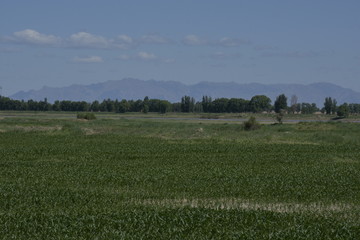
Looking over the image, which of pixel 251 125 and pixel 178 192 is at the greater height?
pixel 251 125

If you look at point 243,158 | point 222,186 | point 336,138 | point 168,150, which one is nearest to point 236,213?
point 222,186

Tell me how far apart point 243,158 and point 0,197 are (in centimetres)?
2008

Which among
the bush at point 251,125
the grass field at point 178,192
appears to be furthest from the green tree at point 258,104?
the grass field at point 178,192

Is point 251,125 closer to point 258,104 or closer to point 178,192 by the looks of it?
point 178,192

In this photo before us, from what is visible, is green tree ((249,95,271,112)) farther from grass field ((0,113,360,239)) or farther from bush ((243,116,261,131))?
grass field ((0,113,360,239))

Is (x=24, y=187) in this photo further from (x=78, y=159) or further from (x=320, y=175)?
(x=320, y=175)

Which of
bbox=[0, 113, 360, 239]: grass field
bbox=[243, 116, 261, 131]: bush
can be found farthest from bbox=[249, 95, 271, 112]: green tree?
bbox=[0, 113, 360, 239]: grass field

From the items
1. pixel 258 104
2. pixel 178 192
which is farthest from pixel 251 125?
pixel 258 104

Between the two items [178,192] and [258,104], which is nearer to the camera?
[178,192]

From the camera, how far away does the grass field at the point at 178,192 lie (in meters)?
17.8

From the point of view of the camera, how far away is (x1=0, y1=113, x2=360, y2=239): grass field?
17828 mm

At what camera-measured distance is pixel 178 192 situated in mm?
25391

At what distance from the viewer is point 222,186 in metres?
26.9

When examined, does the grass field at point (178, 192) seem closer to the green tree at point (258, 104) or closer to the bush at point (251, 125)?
the bush at point (251, 125)
